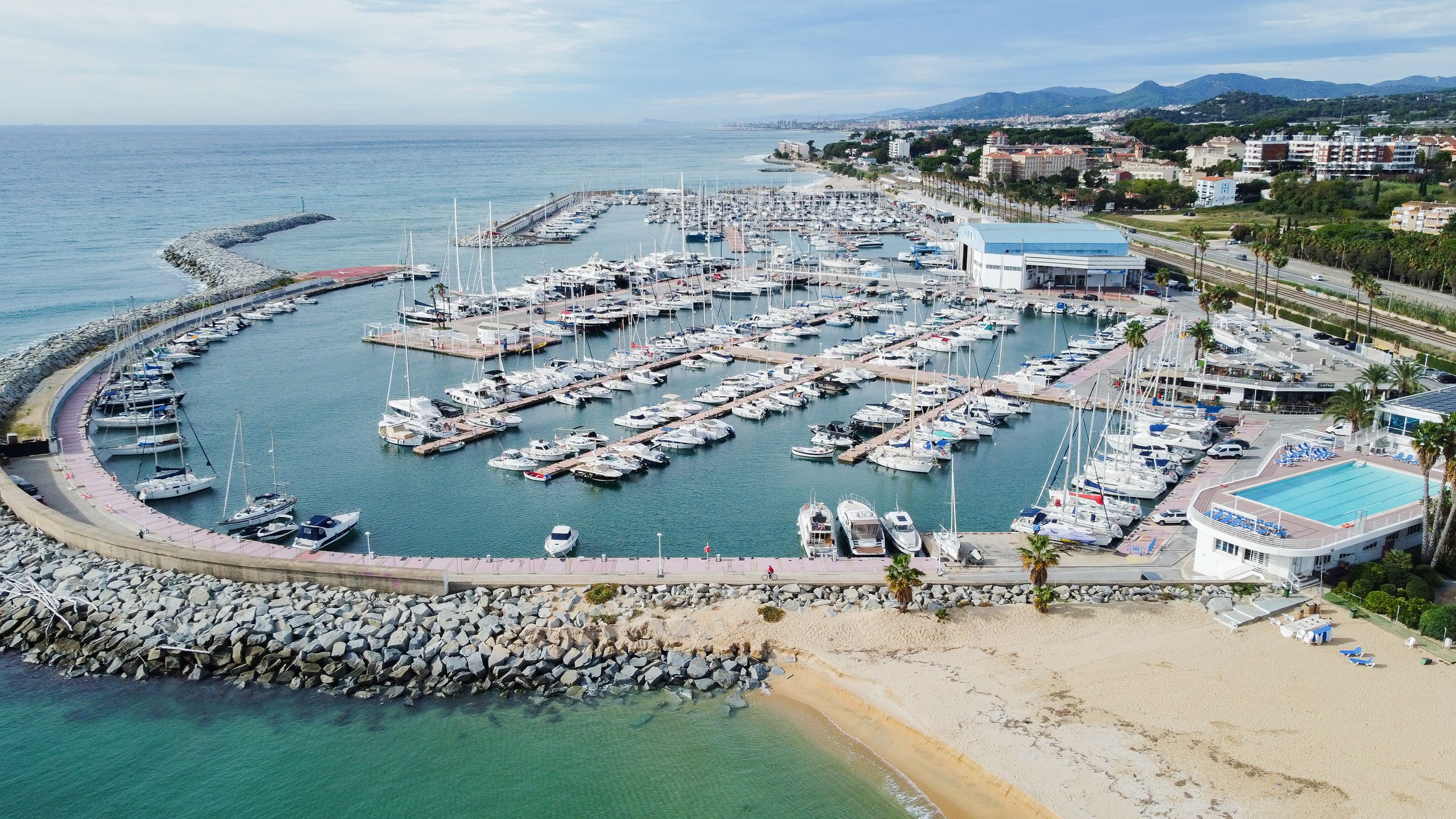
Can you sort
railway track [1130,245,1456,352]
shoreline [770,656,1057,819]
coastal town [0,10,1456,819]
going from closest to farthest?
shoreline [770,656,1057,819] → coastal town [0,10,1456,819] → railway track [1130,245,1456,352]

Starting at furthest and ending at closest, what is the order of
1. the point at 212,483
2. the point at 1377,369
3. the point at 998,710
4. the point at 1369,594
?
the point at 1377,369, the point at 212,483, the point at 1369,594, the point at 998,710

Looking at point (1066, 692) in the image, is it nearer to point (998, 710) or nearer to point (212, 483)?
point (998, 710)

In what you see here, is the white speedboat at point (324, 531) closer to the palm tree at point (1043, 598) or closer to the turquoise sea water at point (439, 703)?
the turquoise sea water at point (439, 703)

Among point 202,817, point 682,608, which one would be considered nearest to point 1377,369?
point 682,608

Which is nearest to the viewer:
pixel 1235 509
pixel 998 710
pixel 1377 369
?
pixel 998 710

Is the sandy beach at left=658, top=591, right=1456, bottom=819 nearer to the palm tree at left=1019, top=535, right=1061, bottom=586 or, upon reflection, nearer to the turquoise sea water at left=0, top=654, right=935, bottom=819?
the palm tree at left=1019, top=535, right=1061, bottom=586

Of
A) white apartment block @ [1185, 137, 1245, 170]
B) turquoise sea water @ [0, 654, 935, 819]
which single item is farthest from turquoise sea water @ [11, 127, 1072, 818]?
white apartment block @ [1185, 137, 1245, 170]
